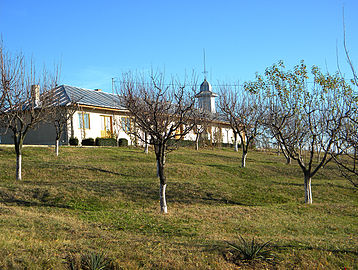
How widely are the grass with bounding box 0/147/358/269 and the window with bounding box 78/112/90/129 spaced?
5.50 meters

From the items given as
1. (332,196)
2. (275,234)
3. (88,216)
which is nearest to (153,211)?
(88,216)

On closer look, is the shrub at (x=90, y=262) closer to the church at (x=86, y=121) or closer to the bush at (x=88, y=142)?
the church at (x=86, y=121)

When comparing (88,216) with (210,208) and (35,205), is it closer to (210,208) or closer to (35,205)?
(35,205)

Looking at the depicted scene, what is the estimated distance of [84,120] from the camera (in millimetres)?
30094

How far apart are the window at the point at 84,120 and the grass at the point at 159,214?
5.50 metres

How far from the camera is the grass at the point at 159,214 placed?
6.96 metres

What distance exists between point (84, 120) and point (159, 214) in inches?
763

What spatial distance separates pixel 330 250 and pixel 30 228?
714cm

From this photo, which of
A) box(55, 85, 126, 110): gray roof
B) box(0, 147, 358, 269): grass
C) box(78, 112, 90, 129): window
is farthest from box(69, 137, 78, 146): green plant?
box(0, 147, 358, 269): grass

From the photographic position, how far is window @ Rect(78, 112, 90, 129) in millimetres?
29808

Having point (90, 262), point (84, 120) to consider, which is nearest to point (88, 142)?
point (84, 120)

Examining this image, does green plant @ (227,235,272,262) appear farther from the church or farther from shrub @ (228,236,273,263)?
the church

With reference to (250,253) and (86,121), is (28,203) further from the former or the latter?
(86,121)

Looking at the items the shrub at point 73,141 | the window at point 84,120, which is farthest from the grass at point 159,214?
the window at point 84,120
